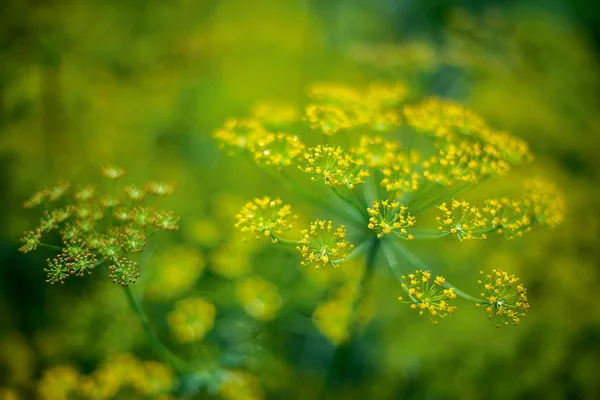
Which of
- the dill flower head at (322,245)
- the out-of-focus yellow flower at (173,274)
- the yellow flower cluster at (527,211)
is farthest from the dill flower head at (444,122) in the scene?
the out-of-focus yellow flower at (173,274)

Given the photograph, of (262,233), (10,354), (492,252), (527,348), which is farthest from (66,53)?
(527,348)

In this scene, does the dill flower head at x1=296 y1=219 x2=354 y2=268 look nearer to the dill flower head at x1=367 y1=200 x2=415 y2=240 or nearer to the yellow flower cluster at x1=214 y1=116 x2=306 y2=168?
the dill flower head at x1=367 y1=200 x2=415 y2=240

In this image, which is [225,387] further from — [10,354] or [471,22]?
[471,22]

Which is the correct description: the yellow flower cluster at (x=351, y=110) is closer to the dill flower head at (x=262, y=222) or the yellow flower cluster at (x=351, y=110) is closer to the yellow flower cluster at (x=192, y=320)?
the dill flower head at (x=262, y=222)

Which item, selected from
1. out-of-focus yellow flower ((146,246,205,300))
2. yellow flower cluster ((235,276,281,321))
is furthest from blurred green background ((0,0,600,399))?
yellow flower cluster ((235,276,281,321))

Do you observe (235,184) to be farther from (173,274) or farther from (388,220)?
(388,220)

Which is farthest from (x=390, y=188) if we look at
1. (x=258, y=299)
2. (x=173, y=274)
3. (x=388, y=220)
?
A: (x=173, y=274)
